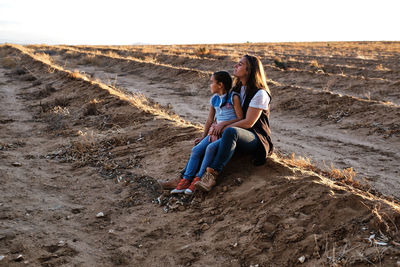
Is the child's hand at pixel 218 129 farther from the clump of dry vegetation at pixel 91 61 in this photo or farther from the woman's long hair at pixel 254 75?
the clump of dry vegetation at pixel 91 61

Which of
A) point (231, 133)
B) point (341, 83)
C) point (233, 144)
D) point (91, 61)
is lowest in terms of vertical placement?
point (341, 83)

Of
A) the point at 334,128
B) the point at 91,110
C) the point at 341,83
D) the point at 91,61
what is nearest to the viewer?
the point at 91,110

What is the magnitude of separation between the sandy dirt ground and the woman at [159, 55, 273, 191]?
23 cm

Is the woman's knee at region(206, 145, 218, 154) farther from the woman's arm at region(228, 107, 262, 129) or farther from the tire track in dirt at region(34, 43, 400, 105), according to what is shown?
the tire track in dirt at region(34, 43, 400, 105)

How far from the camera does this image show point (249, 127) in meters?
4.16

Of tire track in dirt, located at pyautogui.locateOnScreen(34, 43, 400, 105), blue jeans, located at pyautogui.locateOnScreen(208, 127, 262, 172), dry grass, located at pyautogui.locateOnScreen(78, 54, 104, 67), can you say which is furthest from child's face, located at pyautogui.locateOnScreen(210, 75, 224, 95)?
dry grass, located at pyautogui.locateOnScreen(78, 54, 104, 67)

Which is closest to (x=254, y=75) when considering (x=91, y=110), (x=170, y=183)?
(x=170, y=183)

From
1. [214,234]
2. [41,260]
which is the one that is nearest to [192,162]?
[214,234]

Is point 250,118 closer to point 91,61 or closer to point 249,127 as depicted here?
point 249,127

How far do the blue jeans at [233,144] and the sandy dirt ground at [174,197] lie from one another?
1.09 ft

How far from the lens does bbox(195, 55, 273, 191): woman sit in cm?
407

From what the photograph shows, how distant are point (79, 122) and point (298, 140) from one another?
482 cm

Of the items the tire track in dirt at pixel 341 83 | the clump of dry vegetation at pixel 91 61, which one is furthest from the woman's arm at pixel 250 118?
the clump of dry vegetation at pixel 91 61

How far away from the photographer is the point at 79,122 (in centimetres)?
820
